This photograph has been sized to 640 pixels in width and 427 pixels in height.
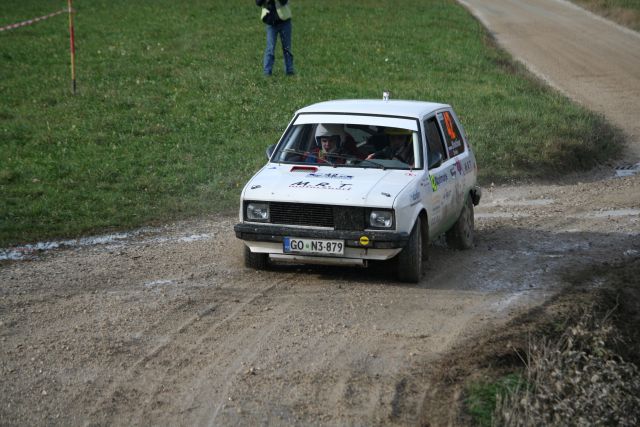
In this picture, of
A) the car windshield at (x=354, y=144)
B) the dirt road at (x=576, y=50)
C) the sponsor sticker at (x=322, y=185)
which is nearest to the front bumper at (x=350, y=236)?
the sponsor sticker at (x=322, y=185)

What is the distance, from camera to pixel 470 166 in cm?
1202

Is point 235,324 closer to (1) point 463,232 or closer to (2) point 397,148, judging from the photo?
(2) point 397,148

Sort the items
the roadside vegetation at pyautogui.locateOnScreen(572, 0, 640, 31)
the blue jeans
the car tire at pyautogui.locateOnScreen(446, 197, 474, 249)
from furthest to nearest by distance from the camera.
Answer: the roadside vegetation at pyautogui.locateOnScreen(572, 0, 640, 31)
the blue jeans
the car tire at pyautogui.locateOnScreen(446, 197, 474, 249)

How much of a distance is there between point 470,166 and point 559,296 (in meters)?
2.92

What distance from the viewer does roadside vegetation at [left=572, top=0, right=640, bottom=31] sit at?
129 ft

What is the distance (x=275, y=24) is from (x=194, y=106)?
12.1ft

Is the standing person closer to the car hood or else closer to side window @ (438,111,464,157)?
side window @ (438,111,464,157)

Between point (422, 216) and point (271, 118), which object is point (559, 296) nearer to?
point (422, 216)

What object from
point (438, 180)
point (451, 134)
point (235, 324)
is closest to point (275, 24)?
point (451, 134)

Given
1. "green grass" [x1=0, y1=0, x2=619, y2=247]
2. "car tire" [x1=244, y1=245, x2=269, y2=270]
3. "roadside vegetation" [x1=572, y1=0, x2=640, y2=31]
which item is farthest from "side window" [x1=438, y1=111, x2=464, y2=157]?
"roadside vegetation" [x1=572, y1=0, x2=640, y2=31]

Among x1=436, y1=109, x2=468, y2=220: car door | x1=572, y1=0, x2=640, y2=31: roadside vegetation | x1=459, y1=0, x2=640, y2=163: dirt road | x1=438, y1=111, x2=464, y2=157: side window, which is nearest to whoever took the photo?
x1=436, y1=109, x2=468, y2=220: car door

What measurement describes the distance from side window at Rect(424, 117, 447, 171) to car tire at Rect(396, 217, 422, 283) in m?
1.14

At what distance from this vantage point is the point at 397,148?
1058cm

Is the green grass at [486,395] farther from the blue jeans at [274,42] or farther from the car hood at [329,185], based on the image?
the blue jeans at [274,42]
